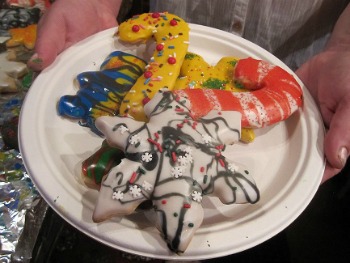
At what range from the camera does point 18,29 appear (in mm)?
1235

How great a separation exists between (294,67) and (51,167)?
826 mm

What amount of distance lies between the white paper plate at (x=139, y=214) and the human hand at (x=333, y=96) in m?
0.03

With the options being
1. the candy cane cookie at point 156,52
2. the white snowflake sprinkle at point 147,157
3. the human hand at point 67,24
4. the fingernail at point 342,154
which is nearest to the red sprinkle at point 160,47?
the candy cane cookie at point 156,52

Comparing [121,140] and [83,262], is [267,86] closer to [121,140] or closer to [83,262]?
[121,140]

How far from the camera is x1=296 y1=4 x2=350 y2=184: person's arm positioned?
82 cm

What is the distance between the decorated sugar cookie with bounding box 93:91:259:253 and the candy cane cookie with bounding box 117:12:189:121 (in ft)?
0.38

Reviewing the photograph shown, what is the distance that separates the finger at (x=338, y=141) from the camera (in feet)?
2.66

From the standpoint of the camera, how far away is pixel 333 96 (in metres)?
0.92

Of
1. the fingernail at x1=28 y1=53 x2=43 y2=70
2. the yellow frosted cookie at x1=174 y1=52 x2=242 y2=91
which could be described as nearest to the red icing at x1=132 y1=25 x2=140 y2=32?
the yellow frosted cookie at x1=174 y1=52 x2=242 y2=91

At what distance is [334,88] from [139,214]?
1.76 feet

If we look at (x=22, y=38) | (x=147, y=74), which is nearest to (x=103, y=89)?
(x=147, y=74)

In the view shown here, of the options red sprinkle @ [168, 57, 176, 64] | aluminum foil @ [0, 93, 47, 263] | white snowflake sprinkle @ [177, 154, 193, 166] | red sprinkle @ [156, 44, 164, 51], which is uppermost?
red sprinkle @ [156, 44, 164, 51]

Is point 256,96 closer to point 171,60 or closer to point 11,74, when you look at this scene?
point 171,60

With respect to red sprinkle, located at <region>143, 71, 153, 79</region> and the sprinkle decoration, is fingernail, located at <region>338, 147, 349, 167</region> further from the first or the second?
the sprinkle decoration
